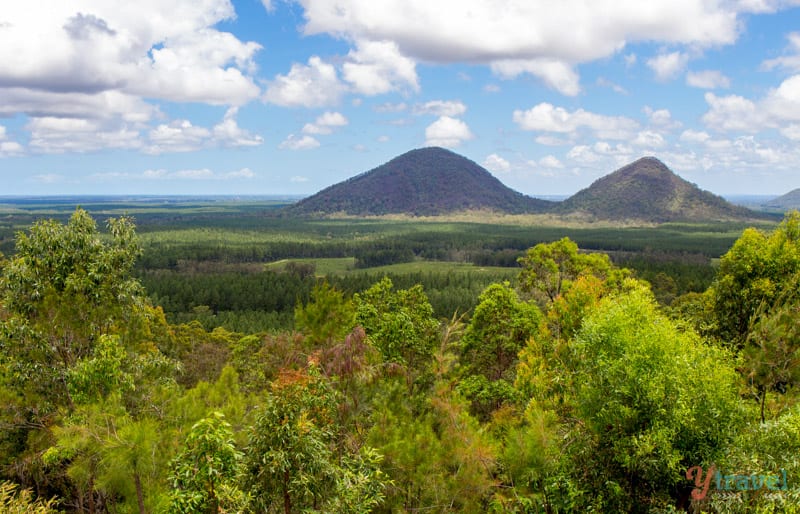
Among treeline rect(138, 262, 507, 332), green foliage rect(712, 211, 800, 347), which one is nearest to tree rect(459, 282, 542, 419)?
green foliage rect(712, 211, 800, 347)

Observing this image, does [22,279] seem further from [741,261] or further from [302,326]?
[741,261]

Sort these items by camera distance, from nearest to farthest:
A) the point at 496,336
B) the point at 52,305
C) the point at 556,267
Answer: the point at 52,305
the point at 496,336
the point at 556,267

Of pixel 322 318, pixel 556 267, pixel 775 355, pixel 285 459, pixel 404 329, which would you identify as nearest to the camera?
pixel 285 459

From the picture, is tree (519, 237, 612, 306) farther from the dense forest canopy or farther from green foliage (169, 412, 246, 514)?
green foliage (169, 412, 246, 514)

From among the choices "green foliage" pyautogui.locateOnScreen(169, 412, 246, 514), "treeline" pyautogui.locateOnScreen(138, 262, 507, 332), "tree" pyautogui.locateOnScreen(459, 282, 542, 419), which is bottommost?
"treeline" pyautogui.locateOnScreen(138, 262, 507, 332)

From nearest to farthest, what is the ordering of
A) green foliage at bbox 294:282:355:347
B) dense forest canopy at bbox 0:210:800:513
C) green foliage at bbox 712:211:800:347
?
dense forest canopy at bbox 0:210:800:513, green foliage at bbox 294:282:355:347, green foliage at bbox 712:211:800:347

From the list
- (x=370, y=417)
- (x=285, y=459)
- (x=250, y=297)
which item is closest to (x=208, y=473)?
A: (x=285, y=459)

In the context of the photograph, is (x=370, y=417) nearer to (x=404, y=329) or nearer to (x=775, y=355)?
(x=404, y=329)

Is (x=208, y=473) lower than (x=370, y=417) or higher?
higher

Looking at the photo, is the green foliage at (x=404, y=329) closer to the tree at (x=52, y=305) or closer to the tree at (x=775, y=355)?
the tree at (x=52, y=305)

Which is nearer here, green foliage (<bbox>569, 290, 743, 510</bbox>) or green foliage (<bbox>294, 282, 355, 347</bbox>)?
green foliage (<bbox>569, 290, 743, 510</bbox>)
